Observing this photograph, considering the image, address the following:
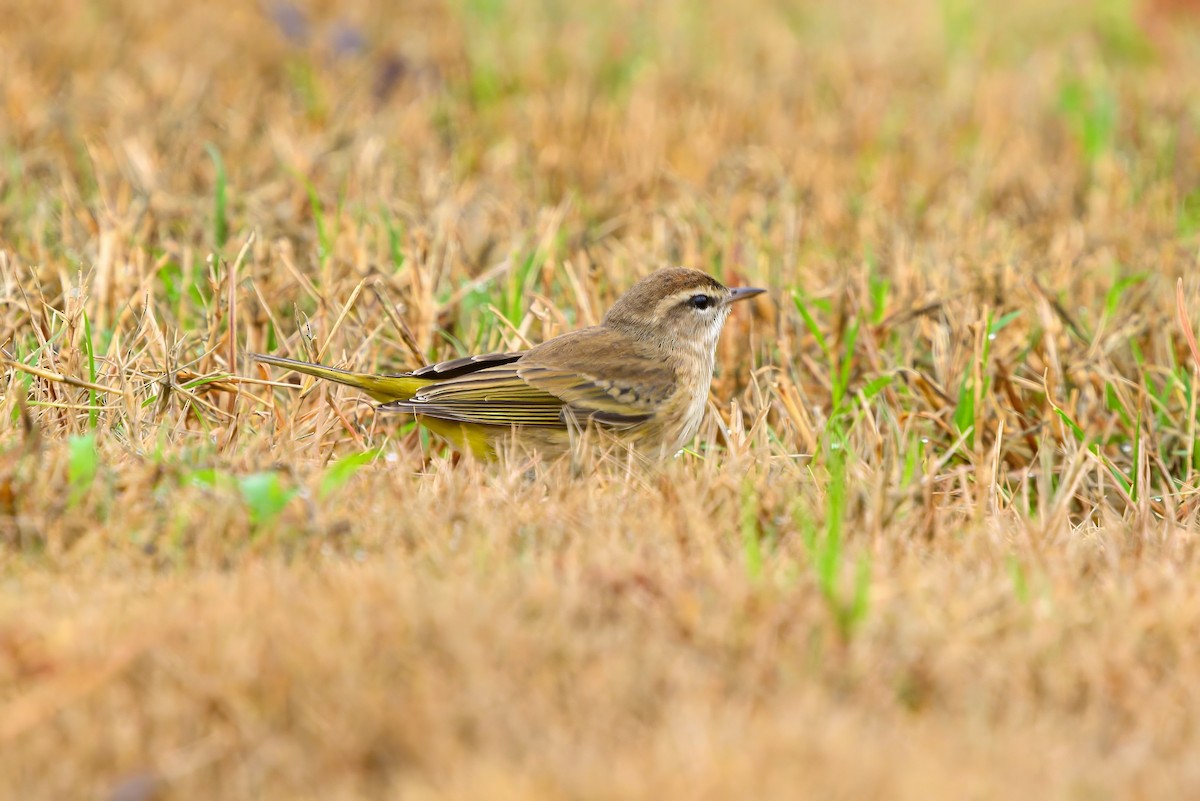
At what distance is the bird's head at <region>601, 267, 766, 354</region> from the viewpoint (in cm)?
541

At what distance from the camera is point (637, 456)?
465cm

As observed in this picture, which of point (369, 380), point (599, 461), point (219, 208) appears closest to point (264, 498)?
point (599, 461)

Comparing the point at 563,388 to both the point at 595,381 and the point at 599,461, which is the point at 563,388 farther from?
the point at 599,461

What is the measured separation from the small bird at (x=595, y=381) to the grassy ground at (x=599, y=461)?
191mm

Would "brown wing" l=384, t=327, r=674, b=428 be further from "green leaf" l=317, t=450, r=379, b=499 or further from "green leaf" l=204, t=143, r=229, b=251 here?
"green leaf" l=204, t=143, r=229, b=251

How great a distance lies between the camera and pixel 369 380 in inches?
188

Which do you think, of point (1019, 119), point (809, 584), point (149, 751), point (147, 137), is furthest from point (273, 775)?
point (1019, 119)

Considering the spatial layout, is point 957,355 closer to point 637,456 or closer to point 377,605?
point 637,456

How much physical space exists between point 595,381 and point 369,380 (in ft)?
2.68

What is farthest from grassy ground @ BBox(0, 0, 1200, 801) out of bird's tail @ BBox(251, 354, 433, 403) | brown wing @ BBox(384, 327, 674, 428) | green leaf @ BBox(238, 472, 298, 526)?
brown wing @ BBox(384, 327, 674, 428)

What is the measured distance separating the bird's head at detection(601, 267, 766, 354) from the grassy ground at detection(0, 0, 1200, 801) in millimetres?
350

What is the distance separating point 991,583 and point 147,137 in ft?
20.1

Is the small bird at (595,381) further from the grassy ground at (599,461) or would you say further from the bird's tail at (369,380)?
the grassy ground at (599,461)

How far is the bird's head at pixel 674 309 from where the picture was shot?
5414 millimetres
